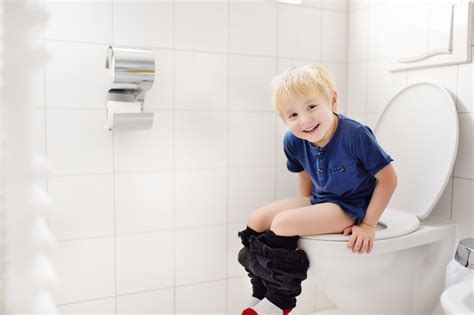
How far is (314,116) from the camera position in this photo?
1207 millimetres

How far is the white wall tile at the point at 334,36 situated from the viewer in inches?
70.4

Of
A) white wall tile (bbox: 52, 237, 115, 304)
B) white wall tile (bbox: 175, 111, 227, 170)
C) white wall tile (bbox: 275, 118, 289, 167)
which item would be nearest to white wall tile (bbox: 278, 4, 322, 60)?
white wall tile (bbox: 275, 118, 289, 167)

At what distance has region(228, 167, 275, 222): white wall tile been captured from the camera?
1657 millimetres

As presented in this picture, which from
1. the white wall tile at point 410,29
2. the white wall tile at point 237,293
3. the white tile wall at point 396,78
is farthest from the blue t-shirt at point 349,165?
the white wall tile at point 237,293

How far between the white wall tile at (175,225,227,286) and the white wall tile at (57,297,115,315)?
0.24m

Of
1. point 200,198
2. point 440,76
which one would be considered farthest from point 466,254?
point 200,198

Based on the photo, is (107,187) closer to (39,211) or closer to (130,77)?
(130,77)

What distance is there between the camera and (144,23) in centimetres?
146

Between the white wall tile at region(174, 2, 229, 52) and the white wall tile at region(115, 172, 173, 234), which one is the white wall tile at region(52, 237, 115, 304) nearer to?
the white wall tile at region(115, 172, 173, 234)

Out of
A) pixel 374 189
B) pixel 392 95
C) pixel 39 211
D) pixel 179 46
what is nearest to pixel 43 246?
pixel 39 211

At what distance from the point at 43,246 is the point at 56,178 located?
47.8 inches

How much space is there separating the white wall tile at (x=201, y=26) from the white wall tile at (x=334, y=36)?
445mm

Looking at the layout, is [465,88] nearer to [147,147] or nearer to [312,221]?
[312,221]

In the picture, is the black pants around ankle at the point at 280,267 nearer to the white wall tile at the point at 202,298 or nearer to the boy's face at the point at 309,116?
the boy's face at the point at 309,116
